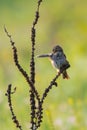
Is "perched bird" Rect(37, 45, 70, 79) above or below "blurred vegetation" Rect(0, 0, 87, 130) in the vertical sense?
below

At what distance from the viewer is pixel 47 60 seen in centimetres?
1561

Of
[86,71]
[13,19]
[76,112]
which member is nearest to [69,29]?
[13,19]

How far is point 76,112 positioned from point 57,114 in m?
2.01

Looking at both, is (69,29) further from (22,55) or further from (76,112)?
(76,112)

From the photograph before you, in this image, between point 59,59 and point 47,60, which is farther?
point 47,60

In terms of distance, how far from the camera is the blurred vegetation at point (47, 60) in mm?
10383

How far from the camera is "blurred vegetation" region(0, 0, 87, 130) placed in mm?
10383

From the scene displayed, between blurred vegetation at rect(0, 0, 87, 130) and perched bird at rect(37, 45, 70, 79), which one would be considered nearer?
perched bird at rect(37, 45, 70, 79)

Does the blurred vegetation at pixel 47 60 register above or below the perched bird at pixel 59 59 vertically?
above

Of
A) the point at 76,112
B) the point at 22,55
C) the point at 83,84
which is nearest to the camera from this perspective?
the point at 76,112

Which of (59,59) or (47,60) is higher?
(47,60)

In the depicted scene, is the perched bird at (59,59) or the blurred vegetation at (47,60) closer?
the perched bird at (59,59)

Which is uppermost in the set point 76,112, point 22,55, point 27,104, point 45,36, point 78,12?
point 78,12

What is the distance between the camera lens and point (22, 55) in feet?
58.3
